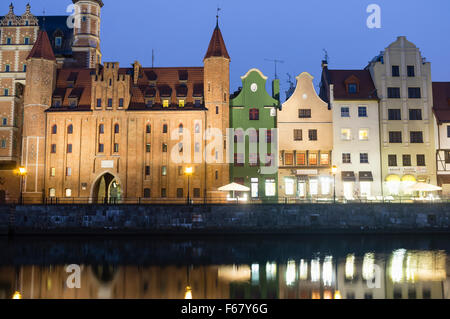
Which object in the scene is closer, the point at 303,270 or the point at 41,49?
the point at 303,270

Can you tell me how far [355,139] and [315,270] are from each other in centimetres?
3285

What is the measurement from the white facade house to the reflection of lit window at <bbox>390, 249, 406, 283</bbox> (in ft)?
68.0

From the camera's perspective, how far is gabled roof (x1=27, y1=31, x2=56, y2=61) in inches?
2243

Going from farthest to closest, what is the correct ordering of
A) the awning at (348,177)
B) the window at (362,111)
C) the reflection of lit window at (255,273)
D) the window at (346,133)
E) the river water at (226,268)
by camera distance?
the window at (362,111), the window at (346,133), the awning at (348,177), the reflection of lit window at (255,273), the river water at (226,268)

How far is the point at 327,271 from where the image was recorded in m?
27.0

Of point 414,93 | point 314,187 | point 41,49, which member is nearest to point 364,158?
point 314,187

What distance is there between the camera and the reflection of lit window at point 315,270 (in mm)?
25031

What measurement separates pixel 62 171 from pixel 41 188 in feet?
11.3

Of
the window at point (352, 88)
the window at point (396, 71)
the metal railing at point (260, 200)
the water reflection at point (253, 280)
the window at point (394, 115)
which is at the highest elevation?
the window at point (396, 71)

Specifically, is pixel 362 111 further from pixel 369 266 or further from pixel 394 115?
pixel 369 266

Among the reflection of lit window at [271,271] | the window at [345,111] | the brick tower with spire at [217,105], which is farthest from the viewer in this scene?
the window at [345,111]

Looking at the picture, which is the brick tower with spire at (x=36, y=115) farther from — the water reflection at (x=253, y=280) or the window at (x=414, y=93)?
the window at (x=414, y=93)

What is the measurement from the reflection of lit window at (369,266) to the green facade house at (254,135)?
23.3m

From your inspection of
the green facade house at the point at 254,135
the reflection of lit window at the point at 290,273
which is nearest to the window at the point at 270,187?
the green facade house at the point at 254,135
